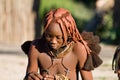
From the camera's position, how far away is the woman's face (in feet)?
18.0

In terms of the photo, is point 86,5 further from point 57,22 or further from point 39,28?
point 57,22

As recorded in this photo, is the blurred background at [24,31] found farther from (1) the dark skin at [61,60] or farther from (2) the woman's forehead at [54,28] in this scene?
(2) the woman's forehead at [54,28]

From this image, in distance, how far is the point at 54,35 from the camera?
5488 mm

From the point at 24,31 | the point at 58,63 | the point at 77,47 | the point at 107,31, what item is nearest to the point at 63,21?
the point at 77,47

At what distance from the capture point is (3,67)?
10.5 meters

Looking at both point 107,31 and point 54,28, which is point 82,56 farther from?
point 107,31

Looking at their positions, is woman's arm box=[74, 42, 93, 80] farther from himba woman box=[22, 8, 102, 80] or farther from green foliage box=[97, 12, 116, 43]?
green foliage box=[97, 12, 116, 43]

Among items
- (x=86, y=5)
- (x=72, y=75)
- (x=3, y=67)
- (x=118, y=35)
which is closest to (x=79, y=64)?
(x=72, y=75)

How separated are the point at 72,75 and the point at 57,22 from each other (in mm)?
551

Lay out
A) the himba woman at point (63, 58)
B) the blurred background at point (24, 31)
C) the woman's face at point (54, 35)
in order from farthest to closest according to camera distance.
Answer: the blurred background at point (24, 31) → the himba woman at point (63, 58) → the woman's face at point (54, 35)

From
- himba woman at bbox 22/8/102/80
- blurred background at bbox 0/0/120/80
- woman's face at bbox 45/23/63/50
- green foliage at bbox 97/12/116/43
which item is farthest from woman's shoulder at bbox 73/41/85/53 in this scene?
green foliage at bbox 97/12/116/43

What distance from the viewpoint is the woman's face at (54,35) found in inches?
216

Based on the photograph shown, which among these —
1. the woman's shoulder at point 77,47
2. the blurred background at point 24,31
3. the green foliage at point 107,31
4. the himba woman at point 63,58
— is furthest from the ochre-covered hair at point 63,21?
the green foliage at point 107,31

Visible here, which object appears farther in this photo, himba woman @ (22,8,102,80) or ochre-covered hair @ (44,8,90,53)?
himba woman @ (22,8,102,80)
